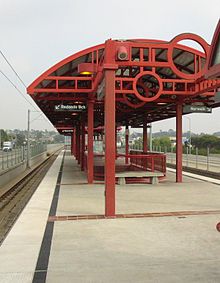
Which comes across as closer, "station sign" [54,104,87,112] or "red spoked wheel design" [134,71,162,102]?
"red spoked wheel design" [134,71,162,102]

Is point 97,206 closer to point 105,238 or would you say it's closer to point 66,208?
point 66,208

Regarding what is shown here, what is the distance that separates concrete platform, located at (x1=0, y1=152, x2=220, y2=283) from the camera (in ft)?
16.4

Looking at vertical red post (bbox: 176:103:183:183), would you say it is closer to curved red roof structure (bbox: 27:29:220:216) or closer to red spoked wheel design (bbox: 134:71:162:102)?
curved red roof structure (bbox: 27:29:220:216)

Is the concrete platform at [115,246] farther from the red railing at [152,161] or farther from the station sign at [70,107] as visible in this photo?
the station sign at [70,107]

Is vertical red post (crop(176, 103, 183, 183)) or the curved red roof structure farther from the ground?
the curved red roof structure

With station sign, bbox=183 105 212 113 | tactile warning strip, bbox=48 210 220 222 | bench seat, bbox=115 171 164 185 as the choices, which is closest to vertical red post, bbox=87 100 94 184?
bench seat, bbox=115 171 164 185

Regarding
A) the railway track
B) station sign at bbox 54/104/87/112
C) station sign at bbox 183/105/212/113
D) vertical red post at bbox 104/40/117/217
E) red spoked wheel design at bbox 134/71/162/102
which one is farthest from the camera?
station sign at bbox 54/104/87/112

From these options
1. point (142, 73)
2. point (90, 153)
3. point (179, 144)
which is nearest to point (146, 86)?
point (142, 73)

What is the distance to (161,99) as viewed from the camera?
15586 millimetres

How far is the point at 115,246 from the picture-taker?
6332 mm

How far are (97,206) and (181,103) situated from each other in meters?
7.42

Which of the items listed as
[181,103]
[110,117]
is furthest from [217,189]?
[110,117]

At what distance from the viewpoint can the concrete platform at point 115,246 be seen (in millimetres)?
4992

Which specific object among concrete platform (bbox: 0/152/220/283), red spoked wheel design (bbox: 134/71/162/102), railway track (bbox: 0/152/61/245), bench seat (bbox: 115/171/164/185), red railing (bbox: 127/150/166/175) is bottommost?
railway track (bbox: 0/152/61/245)
